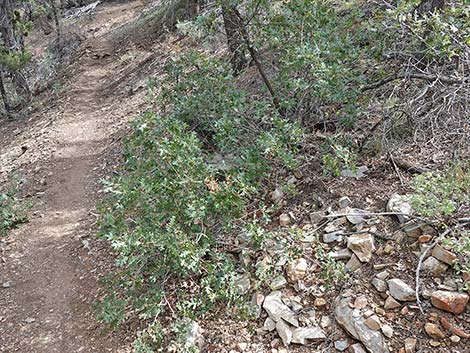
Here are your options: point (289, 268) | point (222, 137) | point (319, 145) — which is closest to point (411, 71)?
point (319, 145)

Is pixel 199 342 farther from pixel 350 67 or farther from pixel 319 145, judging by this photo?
pixel 350 67

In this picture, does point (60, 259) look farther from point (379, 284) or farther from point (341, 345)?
point (379, 284)

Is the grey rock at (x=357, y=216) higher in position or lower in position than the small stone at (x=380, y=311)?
higher

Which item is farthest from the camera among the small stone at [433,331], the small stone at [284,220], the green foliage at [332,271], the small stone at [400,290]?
the small stone at [284,220]

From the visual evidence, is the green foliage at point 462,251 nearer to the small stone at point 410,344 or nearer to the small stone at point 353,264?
the small stone at point 410,344

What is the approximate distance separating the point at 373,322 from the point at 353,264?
499 millimetres

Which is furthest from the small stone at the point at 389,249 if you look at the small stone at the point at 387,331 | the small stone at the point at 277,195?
the small stone at the point at 277,195

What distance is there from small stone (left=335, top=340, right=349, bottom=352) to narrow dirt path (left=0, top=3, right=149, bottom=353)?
181 centimetres

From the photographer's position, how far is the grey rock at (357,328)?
8.74ft

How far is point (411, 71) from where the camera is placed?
13.2ft

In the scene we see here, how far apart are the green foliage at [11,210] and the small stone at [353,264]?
484cm

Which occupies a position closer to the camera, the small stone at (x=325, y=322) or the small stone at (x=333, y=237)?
the small stone at (x=325, y=322)

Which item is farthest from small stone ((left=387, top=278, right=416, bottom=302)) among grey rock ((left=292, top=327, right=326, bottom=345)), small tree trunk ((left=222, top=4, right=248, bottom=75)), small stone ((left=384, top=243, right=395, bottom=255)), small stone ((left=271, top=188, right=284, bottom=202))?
small tree trunk ((left=222, top=4, right=248, bottom=75))

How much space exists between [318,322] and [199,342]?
919 millimetres
